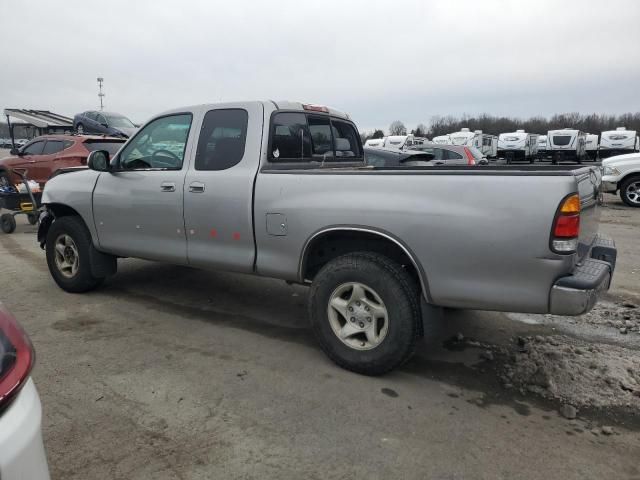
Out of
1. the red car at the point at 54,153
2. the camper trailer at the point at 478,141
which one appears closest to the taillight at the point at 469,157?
the red car at the point at 54,153

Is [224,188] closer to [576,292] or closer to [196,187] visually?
[196,187]

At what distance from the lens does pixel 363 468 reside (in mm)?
2492

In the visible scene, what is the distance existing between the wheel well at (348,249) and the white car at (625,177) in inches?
451

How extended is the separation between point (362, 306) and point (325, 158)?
177 centimetres

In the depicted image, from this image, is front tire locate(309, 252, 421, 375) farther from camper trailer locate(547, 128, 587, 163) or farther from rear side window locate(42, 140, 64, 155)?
camper trailer locate(547, 128, 587, 163)

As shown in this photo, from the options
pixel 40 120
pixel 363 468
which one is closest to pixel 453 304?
pixel 363 468

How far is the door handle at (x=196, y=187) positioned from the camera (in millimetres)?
4105

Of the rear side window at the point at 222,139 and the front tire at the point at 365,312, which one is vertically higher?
the rear side window at the point at 222,139

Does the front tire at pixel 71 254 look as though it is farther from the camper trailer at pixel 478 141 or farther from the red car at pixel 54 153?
the camper trailer at pixel 478 141

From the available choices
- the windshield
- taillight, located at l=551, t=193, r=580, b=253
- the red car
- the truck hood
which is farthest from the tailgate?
the windshield

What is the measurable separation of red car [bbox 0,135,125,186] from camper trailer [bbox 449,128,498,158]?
73.4ft

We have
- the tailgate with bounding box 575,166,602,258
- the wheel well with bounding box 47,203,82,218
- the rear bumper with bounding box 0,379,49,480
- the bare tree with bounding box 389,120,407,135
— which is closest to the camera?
the rear bumper with bounding box 0,379,49,480

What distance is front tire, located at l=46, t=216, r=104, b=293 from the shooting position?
16.8ft

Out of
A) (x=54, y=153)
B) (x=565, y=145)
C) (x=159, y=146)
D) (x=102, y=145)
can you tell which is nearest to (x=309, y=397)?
(x=159, y=146)
